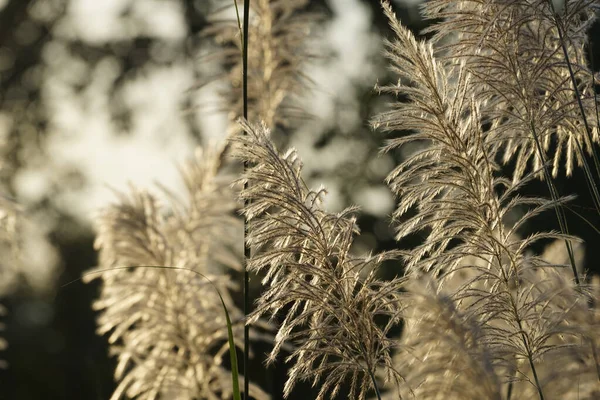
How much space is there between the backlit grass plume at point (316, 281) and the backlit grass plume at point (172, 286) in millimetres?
1458

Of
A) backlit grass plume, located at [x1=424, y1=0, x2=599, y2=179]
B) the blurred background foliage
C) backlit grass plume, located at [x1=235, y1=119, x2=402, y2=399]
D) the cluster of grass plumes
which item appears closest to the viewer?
the cluster of grass plumes

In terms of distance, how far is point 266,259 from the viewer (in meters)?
2.74

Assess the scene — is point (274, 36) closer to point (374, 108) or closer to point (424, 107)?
point (424, 107)

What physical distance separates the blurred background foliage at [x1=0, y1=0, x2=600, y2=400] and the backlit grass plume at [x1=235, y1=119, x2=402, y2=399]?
41.0ft

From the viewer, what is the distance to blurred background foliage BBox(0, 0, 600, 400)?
1592 centimetres

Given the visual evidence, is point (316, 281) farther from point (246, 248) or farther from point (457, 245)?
point (457, 245)

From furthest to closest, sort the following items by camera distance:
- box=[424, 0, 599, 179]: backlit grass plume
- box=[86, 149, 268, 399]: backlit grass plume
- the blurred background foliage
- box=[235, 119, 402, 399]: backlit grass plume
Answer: the blurred background foliage → box=[86, 149, 268, 399]: backlit grass plume → box=[424, 0, 599, 179]: backlit grass plume → box=[235, 119, 402, 399]: backlit grass plume

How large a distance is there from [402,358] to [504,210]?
54 cm

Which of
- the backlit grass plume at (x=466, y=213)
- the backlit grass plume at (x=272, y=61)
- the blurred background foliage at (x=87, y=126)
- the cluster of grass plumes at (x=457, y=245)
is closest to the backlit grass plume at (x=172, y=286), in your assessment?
the backlit grass plume at (x=272, y=61)

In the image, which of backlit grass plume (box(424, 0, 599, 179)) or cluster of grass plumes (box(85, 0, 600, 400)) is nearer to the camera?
cluster of grass plumes (box(85, 0, 600, 400))

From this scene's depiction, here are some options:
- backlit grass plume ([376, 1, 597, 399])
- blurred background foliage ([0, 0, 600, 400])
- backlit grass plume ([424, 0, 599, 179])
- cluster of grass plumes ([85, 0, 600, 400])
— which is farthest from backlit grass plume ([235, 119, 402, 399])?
blurred background foliage ([0, 0, 600, 400])

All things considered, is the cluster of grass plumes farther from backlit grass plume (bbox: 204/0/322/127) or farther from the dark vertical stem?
backlit grass plume (bbox: 204/0/322/127)

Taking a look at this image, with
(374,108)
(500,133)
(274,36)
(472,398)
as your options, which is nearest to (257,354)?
(374,108)

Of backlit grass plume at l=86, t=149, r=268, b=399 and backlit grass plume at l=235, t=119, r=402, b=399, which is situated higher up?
backlit grass plume at l=235, t=119, r=402, b=399
